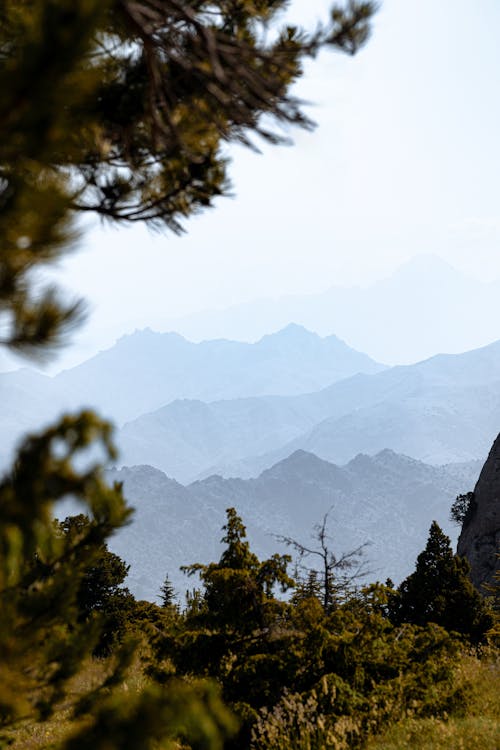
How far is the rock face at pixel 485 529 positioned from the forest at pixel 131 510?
23.8 meters

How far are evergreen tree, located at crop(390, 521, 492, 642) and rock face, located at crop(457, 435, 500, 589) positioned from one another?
45.3 ft

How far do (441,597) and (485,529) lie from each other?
17700mm

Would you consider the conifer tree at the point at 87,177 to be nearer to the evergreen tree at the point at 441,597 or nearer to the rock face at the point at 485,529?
the evergreen tree at the point at 441,597

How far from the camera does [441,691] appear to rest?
9445 mm

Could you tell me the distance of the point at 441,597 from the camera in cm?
1884

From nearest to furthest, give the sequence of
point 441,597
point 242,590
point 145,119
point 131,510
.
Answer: point 131,510 → point 145,119 → point 242,590 → point 441,597

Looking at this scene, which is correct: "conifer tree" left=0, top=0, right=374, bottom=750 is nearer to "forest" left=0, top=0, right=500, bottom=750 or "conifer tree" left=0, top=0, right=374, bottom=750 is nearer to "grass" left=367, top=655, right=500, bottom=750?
"forest" left=0, top=0, right=500, bottom=750

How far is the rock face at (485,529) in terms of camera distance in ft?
108

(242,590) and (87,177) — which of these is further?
(242,590)

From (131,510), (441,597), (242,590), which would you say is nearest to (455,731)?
(242,590)

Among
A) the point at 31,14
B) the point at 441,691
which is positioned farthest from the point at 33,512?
the point at 441,691

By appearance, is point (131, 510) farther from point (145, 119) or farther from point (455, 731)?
point (455, 731)

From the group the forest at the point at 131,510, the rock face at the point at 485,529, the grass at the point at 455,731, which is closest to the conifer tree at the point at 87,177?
the forest at the point at 131,510

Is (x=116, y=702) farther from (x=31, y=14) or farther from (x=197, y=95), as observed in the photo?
(x=197, y=95)
